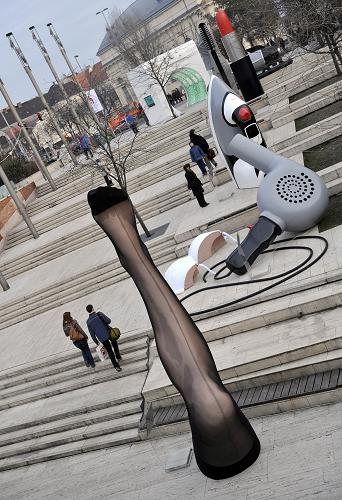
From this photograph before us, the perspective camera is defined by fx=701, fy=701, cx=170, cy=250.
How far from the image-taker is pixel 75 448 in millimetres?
12977

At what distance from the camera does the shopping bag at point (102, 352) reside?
14055 mm

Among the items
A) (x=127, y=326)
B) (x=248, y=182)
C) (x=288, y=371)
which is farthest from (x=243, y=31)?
(x=288, y=371)

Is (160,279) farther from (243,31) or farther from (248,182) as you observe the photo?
(243,31)

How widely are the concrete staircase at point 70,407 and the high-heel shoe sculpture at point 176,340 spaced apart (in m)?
4.37

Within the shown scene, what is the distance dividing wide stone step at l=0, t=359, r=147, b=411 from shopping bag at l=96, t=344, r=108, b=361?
402 mm

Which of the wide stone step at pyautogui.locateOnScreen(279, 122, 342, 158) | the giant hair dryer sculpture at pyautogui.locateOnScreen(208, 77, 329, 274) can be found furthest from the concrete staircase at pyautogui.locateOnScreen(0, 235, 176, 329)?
the giant hair dryer sculpture at pyautogui.locateOnScreen(208, 77, 329, 274)

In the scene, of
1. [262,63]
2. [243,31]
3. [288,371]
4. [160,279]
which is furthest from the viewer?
[243,31]

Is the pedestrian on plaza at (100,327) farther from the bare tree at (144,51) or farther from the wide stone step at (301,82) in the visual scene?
the bare tree at (144,51)

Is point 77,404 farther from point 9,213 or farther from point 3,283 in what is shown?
point 9,213

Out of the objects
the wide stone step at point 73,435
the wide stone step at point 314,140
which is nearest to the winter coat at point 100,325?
the wide stone step at point 73,435

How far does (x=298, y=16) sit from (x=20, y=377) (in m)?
17.8

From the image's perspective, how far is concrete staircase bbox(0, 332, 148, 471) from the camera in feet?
42.8

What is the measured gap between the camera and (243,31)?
5191 centimetres

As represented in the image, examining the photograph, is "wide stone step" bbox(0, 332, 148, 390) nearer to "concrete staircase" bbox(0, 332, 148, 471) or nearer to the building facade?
"concrete staircase" bbox(0, 332, 148, 471)
